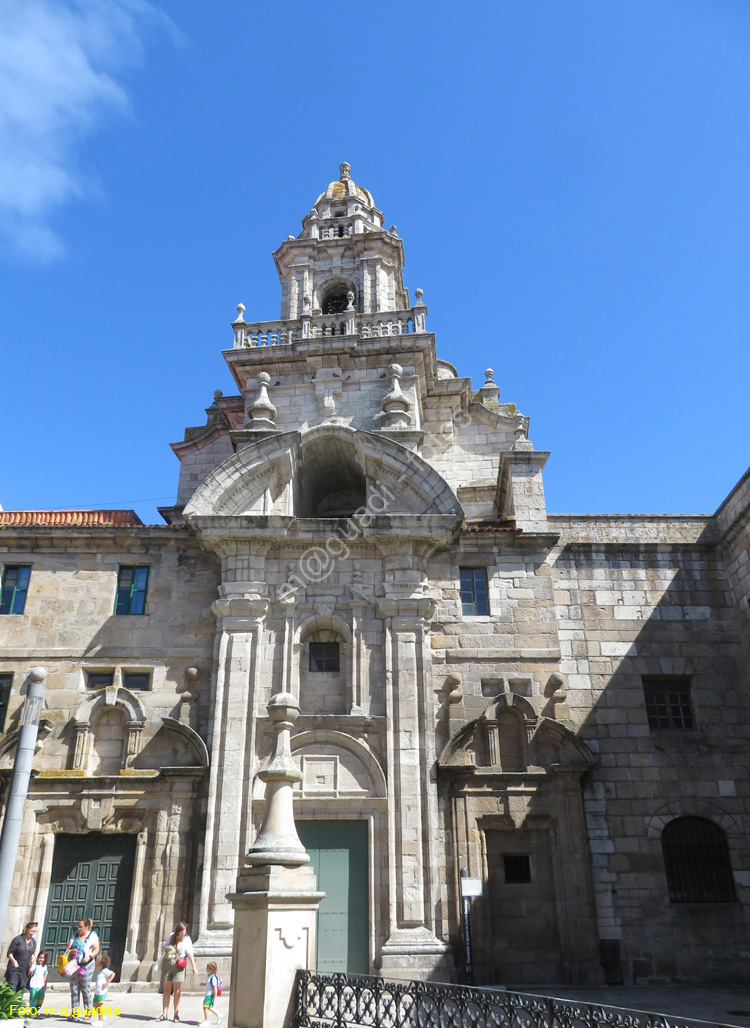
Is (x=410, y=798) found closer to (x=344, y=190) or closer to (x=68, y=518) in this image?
(x=68, y=518)

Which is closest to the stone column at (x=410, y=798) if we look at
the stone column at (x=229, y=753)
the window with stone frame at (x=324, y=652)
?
the window with stone frame at (x=324, y=652)

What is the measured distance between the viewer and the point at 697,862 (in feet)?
53.5

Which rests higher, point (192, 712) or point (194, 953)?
point (192, 712)

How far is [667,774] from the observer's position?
1684 centimetres

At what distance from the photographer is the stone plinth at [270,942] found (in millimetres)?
8523

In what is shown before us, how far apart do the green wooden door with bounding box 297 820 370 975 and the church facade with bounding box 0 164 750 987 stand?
0.17ft

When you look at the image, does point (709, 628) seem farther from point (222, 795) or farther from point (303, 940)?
point (303, 940)

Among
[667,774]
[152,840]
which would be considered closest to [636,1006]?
[667,774]

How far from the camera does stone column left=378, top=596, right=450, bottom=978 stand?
1482 centimetres

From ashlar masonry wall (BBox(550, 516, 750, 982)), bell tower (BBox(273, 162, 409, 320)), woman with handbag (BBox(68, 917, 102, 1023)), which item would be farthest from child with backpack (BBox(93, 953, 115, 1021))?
bell tower (BBox(273, 162, 409, 320))

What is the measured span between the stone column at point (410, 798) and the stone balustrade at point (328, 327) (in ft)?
27.5

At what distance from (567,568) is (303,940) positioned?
11.9 meters

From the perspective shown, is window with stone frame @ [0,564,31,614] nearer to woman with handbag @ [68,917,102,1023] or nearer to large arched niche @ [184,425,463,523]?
large arched niche @ [184,425,463,523]

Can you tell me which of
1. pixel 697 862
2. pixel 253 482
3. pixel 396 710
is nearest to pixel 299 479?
pixel 253 482
